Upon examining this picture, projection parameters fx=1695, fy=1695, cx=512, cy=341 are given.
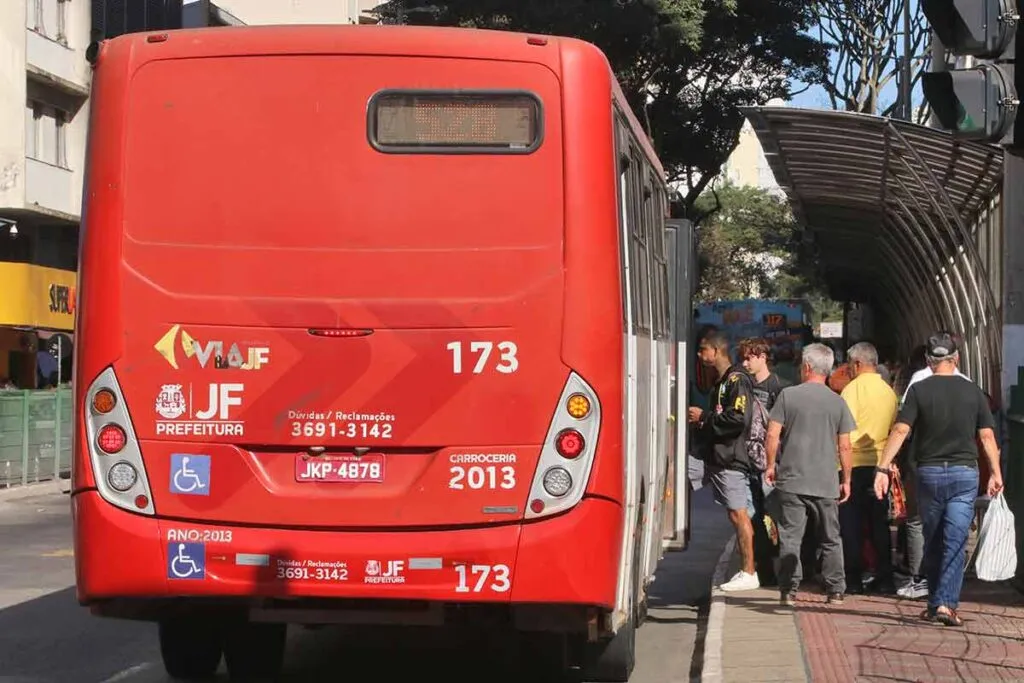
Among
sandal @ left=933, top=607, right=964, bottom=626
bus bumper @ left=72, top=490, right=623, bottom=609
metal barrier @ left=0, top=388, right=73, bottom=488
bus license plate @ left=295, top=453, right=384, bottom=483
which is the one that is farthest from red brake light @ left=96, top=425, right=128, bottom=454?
metal barrier @ left=0, top=388, right=73, bottom=488

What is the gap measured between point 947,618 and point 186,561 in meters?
5.37

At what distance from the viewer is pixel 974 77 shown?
7.83 meters

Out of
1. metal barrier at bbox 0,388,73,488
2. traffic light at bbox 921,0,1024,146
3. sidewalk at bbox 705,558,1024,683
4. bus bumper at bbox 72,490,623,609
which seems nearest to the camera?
bus bumper at bbox 72,490,623,609

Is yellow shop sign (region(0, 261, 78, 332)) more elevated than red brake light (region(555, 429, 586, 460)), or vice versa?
yellow shop sign (region(0, 261, 78, 332))

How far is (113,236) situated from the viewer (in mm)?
7441

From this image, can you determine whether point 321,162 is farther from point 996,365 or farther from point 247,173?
point 996,365

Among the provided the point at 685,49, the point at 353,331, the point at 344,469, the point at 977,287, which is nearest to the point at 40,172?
the point at 685,49

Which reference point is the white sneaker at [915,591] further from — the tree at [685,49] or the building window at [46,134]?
the building window at [46,134]

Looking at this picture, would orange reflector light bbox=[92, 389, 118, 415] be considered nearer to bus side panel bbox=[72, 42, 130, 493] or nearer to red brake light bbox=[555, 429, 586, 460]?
bus side panel bbox=[72, 42, 130, 493]

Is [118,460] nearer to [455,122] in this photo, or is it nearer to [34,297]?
[455,122]

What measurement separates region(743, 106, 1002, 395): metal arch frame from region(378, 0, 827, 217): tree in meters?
10.6

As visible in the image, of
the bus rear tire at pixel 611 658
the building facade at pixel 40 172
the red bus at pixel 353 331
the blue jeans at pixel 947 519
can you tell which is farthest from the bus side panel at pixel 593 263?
the building facade at pixel 40 172

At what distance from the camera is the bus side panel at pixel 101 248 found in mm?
7375

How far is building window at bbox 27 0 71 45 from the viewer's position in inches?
1328
